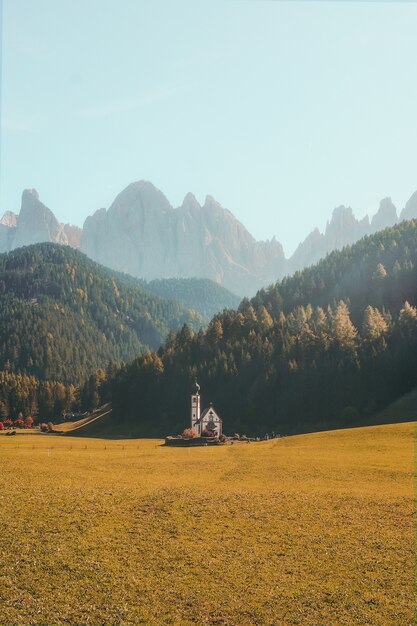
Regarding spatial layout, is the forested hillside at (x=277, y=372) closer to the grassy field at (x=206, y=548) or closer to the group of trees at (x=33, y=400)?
the group of trees at (x=33, y=400)

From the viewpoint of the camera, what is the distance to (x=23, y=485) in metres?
42.9

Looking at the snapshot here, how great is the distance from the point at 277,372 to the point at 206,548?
94961mm

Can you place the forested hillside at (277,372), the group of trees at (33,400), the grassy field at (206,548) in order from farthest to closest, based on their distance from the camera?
1. the group of trees at (33,400)
2. the forested hillside at (277,372)
3. the grassy field at (206,548)

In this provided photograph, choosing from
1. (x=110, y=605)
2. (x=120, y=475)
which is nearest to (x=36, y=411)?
(x=120, y=475)

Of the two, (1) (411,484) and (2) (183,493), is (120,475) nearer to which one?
(2) (183,493)

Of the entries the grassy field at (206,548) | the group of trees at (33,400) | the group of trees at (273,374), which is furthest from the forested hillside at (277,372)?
the grassy field at (206,548)

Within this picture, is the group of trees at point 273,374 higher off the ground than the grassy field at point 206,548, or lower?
higher

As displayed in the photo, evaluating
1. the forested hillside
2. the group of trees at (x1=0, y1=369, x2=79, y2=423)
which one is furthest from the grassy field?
the group of trees at (x1=0, y1=369, x2=79, y2=423)

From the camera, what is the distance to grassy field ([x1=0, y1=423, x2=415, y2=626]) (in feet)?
78.6

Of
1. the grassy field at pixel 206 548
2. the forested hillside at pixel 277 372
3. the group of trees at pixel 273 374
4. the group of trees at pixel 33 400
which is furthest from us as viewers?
the group of trees at pixel 33 400

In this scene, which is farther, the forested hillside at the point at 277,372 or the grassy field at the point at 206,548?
the forested hillside at the point at 277,372

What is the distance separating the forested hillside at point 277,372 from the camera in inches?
4368

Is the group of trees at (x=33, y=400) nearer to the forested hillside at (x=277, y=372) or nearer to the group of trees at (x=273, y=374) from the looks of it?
the group of trees at (x=273, y=374)

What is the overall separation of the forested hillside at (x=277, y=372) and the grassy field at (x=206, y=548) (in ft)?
199
